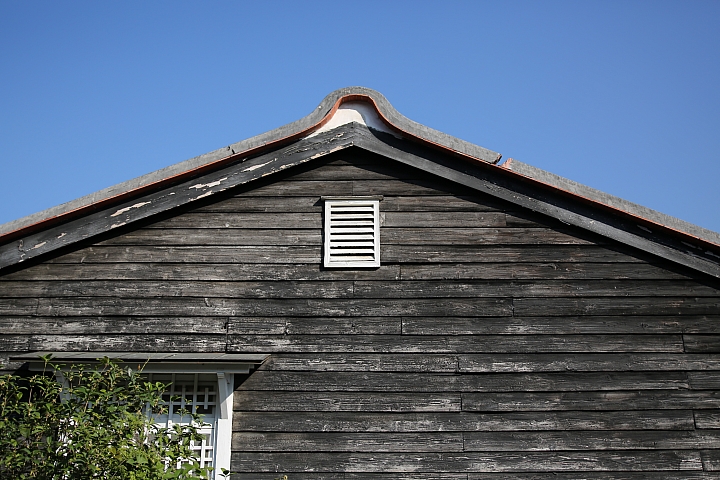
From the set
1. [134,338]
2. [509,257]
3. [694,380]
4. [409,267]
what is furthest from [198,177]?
[694,380]

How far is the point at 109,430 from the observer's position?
207 inches

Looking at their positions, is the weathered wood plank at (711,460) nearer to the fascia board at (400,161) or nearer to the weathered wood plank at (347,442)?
the fascia board at (400,161)

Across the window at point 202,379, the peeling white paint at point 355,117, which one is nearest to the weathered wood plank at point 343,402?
the window at point 202,379

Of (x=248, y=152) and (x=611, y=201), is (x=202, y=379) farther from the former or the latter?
(x=611, y=201)

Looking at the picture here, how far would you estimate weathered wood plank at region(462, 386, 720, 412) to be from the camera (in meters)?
6.53

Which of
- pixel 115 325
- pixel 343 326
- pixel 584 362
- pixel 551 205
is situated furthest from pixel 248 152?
pixel 584 362

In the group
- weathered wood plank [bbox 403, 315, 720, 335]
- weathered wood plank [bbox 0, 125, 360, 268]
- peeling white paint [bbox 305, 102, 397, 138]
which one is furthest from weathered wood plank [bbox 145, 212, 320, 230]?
weathered wood plank [bbox 403, 315, 720, 335]

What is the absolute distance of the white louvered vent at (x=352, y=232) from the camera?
22.9 ft

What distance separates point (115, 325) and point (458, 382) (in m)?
3.39

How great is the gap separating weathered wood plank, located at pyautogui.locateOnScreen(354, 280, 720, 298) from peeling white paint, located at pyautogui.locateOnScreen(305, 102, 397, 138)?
1.66 m

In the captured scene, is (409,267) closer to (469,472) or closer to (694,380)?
(469,472)

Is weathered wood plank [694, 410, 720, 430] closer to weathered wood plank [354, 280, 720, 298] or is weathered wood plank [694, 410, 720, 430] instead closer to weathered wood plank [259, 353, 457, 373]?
weathered wood plank [354, 280, 720, 298]

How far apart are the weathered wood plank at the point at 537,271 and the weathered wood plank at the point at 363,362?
82cm

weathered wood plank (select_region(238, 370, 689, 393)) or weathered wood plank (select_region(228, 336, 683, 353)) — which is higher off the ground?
weathered wood plank (select_region(228, 336, 683, 353))
